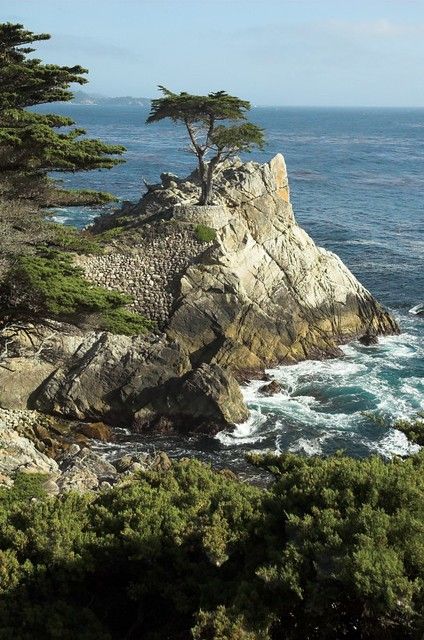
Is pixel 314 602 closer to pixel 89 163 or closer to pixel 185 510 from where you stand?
pixel 185 510

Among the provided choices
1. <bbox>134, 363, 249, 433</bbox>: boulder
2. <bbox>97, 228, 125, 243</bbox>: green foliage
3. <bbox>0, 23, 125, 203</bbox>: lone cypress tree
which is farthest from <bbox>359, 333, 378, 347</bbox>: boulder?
<bbox>0, 23, 125, 203</bbox>: lone cypress tree

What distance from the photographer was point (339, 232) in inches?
1797

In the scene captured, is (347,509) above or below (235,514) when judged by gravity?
above

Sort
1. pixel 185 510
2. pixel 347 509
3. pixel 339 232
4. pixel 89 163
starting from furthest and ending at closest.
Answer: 1. pixel 339 232
2. pixel 89 163
3. pixel 185 510
4. pixel 347 509

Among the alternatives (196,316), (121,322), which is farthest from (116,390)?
(196,316)

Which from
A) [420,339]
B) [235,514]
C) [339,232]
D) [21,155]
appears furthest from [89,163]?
[339,232]

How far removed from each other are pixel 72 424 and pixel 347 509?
1410 centimetres

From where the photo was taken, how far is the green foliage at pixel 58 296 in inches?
653

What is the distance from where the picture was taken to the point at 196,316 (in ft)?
79.6

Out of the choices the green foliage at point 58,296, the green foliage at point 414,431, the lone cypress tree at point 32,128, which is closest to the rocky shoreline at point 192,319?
the green foliage at point 58,296

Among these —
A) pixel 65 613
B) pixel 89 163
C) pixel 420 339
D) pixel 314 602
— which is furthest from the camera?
pixel 420 339

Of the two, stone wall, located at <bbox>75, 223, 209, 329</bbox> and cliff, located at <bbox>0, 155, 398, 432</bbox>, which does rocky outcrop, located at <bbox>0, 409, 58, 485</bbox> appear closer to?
cliff, located at <bbox>0, 155, 398, 432</bbox>

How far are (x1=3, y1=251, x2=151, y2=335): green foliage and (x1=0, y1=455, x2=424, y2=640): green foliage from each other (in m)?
7.18

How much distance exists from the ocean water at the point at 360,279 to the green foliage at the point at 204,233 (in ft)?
19.8
